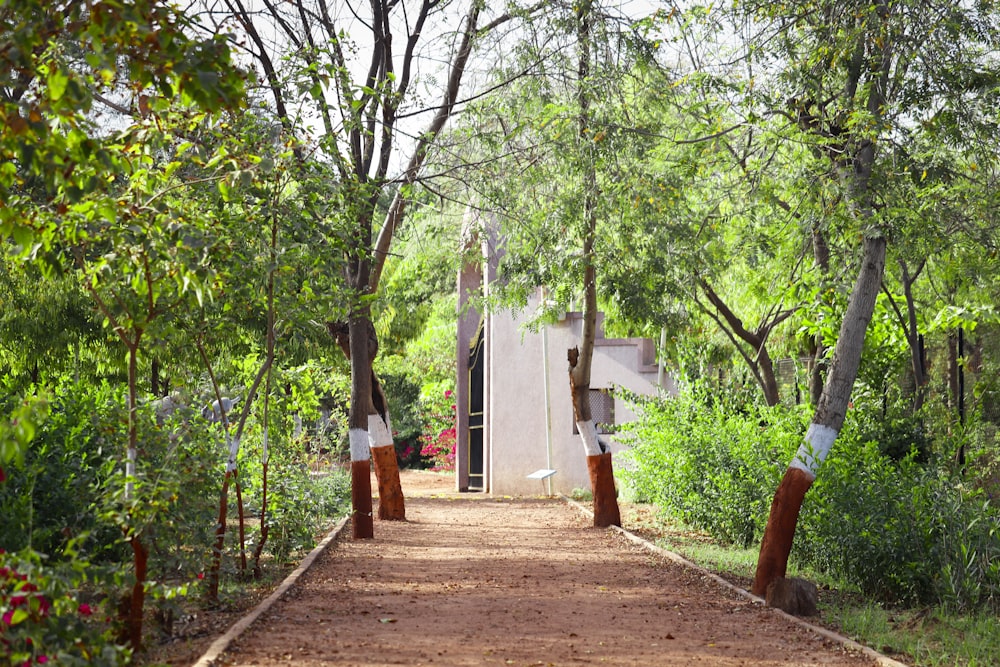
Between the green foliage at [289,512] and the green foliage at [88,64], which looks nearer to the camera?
the green foliage at [88,64]

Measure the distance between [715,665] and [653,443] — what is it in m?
8.74

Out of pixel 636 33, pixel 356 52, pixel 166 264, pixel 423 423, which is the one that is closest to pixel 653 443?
pixel 636 33

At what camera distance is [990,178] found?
32.7ft

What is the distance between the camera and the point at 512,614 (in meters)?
7.91

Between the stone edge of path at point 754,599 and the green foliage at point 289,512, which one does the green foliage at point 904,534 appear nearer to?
the stone edge of path at point 754,599

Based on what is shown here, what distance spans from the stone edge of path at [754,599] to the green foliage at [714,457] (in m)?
0.93

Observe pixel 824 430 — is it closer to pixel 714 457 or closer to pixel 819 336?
pixel 714 457

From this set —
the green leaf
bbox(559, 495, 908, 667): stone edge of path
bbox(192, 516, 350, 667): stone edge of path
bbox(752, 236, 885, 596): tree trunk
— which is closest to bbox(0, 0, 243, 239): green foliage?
the green leaf

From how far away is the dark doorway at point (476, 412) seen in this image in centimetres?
2314

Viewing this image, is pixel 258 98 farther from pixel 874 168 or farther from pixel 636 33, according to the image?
pixel 874 168

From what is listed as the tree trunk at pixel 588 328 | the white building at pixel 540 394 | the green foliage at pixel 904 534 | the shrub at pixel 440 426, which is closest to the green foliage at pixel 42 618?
the green foliage at pixel 904 534

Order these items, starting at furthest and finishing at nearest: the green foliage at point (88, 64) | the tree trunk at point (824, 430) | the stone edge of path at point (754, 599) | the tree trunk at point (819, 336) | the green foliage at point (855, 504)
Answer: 1. the tree trunk at point (819, 336)
2. the tree trunk at point (824, 430)
3. the green foliage at point (855, 504)
4. the stone edge of path at point (754, 599)
5. the green foliage at point (88, 64)

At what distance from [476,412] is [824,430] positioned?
15406mm

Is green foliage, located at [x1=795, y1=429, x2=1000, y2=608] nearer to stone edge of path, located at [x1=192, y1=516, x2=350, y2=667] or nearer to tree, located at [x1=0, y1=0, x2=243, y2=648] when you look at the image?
stone edge of path, located at [x1=192, y1=516, x2=350, y2=667]
